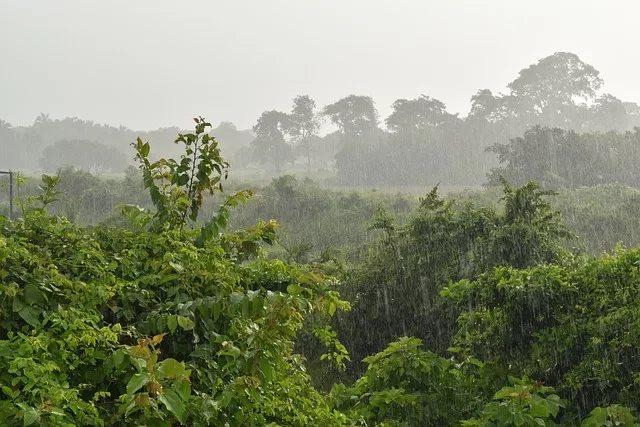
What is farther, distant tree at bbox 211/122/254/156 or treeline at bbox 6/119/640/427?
distant tree at bbox 211/122/254/156

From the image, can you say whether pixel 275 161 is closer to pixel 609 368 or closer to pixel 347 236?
pixel 347 236

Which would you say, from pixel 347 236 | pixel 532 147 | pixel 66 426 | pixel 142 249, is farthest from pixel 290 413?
pixel 532 147

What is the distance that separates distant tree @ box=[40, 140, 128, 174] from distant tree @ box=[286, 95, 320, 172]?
78.0 ft

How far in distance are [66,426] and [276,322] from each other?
1.01 metres

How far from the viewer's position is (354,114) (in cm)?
7762

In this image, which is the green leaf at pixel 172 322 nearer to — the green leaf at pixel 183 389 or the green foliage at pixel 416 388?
the green leaf at pixel 183 389

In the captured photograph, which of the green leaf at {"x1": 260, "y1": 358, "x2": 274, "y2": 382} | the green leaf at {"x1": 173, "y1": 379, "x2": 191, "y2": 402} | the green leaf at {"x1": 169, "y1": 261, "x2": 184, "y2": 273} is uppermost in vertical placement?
the green leaf at {"x1": 169, "y1": 261, "x2": 184, "y2": 273}

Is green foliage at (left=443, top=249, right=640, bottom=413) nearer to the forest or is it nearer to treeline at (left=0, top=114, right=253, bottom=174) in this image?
the forest

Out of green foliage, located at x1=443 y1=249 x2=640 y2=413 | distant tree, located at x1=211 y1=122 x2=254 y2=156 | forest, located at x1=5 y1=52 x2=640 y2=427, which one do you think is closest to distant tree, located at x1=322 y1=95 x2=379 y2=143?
distant tree, located at x1=211 y1=122 x2=254 y2=156

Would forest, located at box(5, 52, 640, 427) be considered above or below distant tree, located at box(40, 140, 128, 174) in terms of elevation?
below

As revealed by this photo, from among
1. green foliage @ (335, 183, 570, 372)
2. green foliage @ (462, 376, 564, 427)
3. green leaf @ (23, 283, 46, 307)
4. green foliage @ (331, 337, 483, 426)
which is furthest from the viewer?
green foliage @ (335, 183, 570, 372)

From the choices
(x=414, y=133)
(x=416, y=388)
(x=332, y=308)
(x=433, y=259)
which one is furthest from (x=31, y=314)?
(x=414, y=133)

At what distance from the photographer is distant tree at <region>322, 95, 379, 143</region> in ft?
254

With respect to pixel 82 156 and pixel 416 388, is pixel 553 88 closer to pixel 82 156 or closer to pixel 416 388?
pixel 82 156
